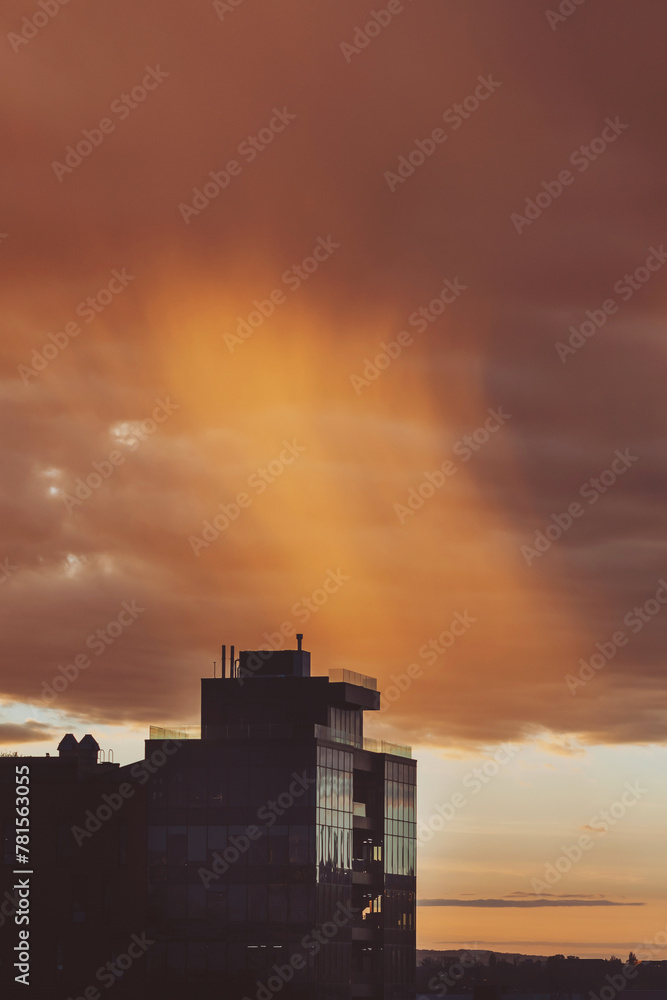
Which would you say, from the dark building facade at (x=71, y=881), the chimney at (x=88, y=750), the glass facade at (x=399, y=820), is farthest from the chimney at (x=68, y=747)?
the glass facade at (x=399, y=820)

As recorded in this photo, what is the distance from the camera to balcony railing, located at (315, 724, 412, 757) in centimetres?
15025

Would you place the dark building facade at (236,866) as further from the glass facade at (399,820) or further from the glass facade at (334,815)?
the glass facade at (399,820)

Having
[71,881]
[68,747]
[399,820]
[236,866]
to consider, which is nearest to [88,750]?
[68,747]

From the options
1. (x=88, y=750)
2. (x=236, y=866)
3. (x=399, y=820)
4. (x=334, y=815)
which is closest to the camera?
(x=236, y=866)

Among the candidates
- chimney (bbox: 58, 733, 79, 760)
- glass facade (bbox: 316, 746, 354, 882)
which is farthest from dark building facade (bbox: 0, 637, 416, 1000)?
chimney (bbox: 58, 733, 79, 760)

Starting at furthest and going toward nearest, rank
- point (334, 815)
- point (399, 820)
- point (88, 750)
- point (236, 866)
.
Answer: point (399, 820) → point (88, 750) → point (334, 815) → point (236, 866)

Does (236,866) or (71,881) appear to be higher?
(236,866)

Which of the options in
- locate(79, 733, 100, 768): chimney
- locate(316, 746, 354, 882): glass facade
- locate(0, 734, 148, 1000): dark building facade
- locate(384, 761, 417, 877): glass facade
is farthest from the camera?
locate(384, 761, 417, 877): glass facade

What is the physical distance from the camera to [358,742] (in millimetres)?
161500

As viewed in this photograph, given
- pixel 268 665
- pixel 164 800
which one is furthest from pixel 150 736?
pixel 268 665

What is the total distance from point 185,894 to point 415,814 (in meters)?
36.4

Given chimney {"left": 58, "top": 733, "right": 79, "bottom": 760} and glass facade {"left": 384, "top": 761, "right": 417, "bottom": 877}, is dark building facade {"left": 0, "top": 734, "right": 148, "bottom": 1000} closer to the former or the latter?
chimney {"left": 58, "top": 733, "right": 79, "bottom": 760}

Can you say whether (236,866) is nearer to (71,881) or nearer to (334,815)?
(334,815)

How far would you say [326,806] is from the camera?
147625 mm
